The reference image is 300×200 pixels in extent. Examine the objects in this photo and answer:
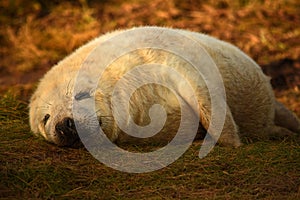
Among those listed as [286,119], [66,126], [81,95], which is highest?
[81,95]

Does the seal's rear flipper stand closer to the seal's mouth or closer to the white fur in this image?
the white fur

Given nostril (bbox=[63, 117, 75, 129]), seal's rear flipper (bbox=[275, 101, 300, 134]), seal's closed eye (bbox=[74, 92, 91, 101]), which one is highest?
seal's closed eye (bbox=[74, 92, 91, 101])

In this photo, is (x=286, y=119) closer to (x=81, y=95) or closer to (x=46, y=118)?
(x=81, y=95)

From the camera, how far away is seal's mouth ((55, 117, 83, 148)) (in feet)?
13.1

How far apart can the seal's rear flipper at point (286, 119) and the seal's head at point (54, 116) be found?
1.96 metres

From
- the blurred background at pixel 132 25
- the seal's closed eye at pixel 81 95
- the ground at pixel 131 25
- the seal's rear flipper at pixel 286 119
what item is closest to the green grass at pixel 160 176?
the ground at pixel 131 25

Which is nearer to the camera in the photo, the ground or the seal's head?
the ground

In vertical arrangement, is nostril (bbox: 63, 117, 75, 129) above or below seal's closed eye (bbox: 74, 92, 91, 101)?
below

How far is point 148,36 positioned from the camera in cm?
457

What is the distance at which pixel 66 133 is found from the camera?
13.2 feet

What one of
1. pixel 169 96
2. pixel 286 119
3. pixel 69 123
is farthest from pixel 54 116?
pixel 286 119

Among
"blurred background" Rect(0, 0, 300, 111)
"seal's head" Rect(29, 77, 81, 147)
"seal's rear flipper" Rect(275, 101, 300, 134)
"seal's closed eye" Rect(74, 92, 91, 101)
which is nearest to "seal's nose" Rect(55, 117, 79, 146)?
"seal's head" Rect(29, 77, 81, 147)

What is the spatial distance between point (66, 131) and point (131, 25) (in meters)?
4.10

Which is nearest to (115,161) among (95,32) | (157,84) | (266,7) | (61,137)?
(61,137)
